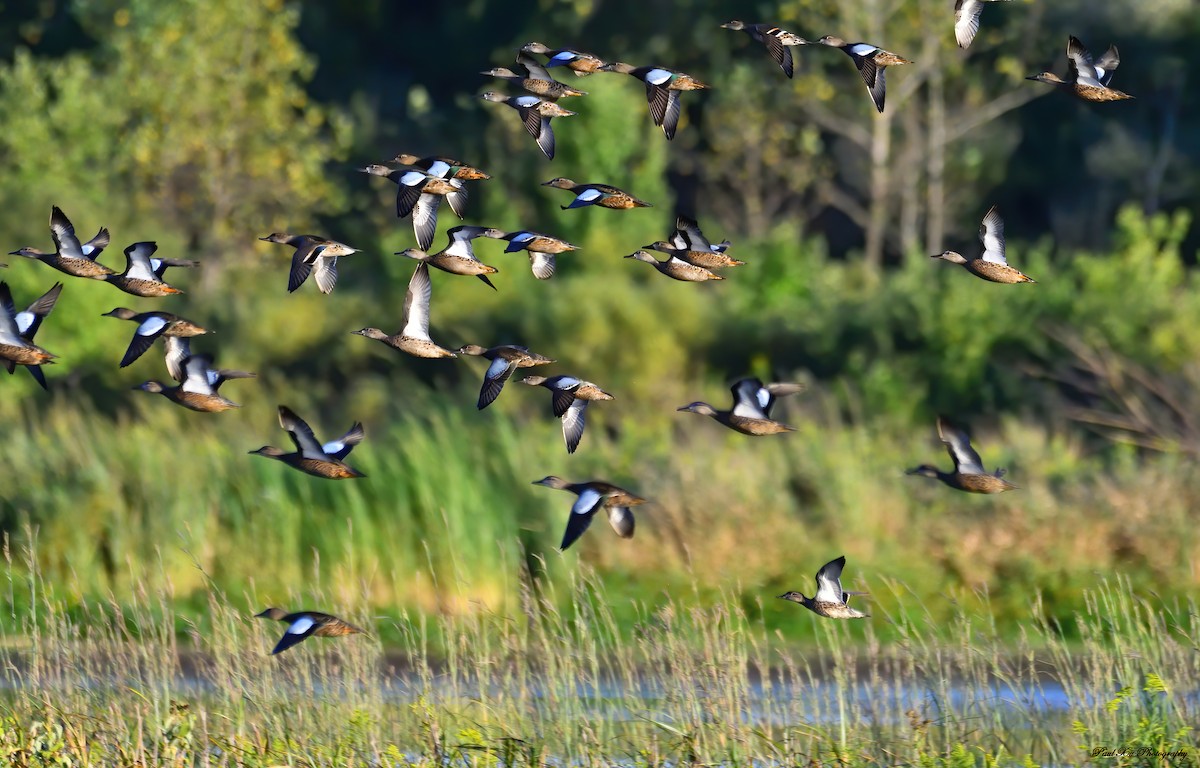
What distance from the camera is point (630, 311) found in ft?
82.1

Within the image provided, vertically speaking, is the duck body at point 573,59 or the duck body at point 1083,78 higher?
the duck body at point 1083,78

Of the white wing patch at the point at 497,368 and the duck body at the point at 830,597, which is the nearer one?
the white wing patch at the point at 497,368

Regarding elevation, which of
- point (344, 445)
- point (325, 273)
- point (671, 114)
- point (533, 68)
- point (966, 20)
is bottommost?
point (344, 445)

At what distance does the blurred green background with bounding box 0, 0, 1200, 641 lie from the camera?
1391 centimetres

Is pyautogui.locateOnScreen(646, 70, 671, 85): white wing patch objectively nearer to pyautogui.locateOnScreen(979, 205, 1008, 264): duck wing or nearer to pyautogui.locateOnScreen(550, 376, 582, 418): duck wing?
pyautogui.locateOnScreen(550, 376, 582, 418): duck wing

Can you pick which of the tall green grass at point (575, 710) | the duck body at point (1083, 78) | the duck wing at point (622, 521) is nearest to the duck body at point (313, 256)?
the duck wing at point (622, 521)

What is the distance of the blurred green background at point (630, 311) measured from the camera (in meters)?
13.9

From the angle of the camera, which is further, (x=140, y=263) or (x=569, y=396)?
(x=140, y=263)

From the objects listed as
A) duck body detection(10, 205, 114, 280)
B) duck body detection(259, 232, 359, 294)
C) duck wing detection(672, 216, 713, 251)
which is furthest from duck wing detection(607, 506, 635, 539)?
duck body detection(10, 205, 114, 280)

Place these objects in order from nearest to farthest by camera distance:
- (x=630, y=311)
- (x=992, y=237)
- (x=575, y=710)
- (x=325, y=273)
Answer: (x=325, y=273)
(x=992, y=237)
(x=575, y=710)
(x=630, y=311)

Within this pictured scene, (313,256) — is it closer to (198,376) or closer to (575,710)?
(198,376)

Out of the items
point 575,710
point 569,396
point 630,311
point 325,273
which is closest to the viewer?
point 569,396

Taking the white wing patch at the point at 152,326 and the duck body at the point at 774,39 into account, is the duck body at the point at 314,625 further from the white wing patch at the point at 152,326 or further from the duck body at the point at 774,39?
the duck body at the point at 774,39

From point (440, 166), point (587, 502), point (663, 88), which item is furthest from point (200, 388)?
point (663, 88)
